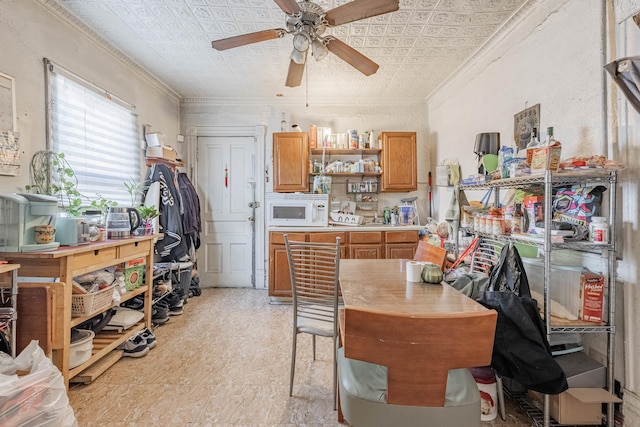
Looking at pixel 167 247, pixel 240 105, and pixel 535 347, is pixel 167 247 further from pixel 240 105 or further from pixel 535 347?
pixel 535 347

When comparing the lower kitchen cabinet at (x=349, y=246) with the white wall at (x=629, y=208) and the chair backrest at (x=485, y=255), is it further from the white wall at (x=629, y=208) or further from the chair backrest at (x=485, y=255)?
the white wall at (x=629, y=208)

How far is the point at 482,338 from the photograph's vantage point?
0.85 meters

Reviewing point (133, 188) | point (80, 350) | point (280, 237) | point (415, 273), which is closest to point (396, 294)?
point (415, 273)

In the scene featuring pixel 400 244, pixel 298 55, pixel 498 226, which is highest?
pixel 298 55

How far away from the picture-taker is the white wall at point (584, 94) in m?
1.58

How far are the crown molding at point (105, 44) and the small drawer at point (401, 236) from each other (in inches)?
129

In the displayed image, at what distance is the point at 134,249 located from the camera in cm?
254

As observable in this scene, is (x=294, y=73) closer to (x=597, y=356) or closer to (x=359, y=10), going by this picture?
(x=359, y=10)

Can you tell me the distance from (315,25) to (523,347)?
2.03 m

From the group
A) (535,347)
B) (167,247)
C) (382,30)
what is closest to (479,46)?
(382,30)

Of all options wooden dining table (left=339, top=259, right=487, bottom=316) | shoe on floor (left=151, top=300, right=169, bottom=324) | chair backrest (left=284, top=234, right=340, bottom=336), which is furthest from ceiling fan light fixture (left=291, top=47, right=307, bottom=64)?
shoe on floor (left=151, top=300, right=169, bottom=324)

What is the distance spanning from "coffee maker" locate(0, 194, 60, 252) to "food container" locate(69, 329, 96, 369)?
65 cm

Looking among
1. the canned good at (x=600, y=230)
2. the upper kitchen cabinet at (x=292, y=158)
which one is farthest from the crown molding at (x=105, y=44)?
the canned good at (x=600, y=230)

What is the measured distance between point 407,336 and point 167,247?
322cm
